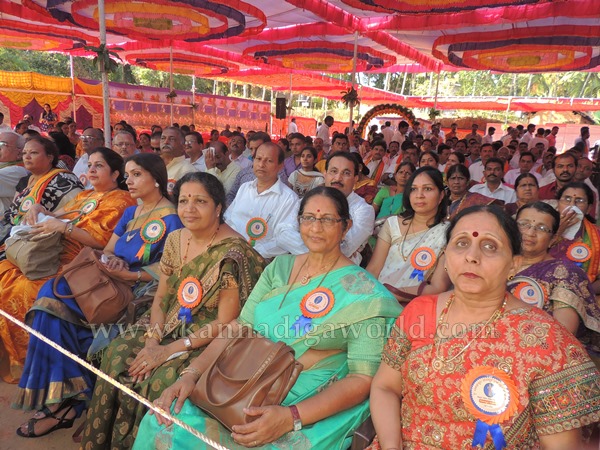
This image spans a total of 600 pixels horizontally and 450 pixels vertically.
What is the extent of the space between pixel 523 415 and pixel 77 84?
1690 cm

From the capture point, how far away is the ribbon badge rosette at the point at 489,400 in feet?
4.71

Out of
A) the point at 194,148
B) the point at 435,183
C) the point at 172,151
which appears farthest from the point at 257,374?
the point at 194,148

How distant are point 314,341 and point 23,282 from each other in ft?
7.77

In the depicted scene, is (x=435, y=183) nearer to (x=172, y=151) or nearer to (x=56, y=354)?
(x=56, y=354)

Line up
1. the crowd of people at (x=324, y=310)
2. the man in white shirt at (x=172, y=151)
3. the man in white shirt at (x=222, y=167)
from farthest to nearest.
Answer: the man in white shirt at (x=222, y=167), the man in white shirt at (x=172, y=151), the crowd of people at (x=324, y=310)

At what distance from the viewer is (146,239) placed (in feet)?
10.0

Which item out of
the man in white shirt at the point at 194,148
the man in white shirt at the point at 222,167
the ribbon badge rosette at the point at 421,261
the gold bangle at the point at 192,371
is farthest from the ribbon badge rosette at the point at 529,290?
the man in white shirt at the point at 194,148

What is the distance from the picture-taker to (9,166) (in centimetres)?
428

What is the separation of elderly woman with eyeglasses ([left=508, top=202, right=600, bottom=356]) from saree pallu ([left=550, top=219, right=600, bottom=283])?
69cm

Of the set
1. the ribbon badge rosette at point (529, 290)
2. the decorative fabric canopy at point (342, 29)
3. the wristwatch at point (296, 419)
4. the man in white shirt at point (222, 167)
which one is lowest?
the wristwatch at point (296, 419)

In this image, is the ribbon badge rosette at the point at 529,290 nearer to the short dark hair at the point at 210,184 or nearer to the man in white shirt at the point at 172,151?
the short dark hair at the point at 210,184

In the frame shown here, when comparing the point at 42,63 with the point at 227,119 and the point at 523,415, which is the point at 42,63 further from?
the point at 523,415

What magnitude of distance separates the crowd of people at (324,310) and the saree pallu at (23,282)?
0.4 inches

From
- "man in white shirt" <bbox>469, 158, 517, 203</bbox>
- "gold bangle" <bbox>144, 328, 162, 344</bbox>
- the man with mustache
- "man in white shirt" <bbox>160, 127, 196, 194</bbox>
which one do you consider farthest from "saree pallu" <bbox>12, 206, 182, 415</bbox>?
the man with mustache
